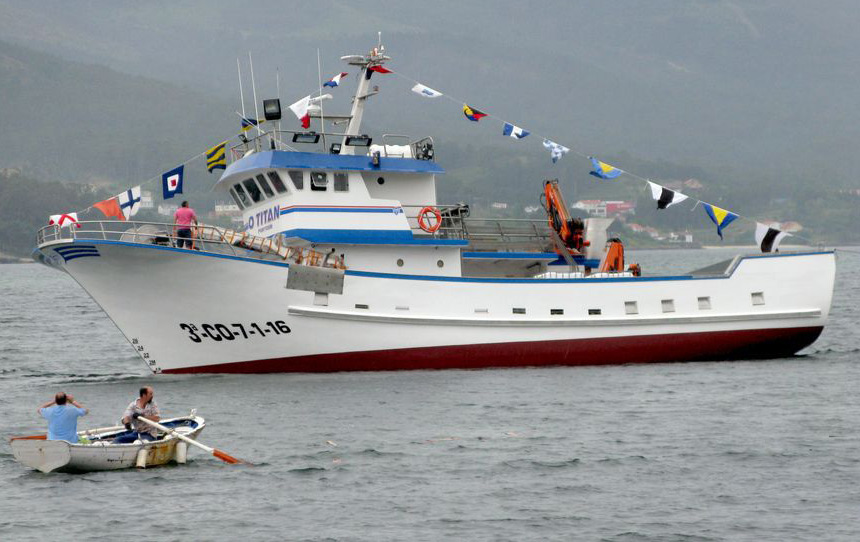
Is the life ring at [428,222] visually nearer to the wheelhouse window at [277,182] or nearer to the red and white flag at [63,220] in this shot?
the wheelhouse window at [277,182]

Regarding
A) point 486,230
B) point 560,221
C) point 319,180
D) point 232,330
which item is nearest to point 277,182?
point 319,180

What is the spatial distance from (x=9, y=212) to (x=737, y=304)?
16092 centimetres

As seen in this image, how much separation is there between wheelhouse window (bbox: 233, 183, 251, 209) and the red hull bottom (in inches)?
189

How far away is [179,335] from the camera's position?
2767cm

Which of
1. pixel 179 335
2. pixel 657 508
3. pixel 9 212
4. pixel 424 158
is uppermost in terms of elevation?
pixel 9 212

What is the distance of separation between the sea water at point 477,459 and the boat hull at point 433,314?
1.67ft

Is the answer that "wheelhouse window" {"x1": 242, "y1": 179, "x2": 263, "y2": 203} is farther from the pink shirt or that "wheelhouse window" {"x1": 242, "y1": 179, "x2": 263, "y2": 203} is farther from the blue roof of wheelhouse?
the pink shirt

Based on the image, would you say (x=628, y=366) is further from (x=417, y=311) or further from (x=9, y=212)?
(x=9, y=212)

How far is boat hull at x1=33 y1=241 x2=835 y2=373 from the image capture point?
27.2m

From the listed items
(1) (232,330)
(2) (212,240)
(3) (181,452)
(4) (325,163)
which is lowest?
(3) (181,452)

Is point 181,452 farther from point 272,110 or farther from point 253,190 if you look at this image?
point 253,190

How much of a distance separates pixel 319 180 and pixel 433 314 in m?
4.18

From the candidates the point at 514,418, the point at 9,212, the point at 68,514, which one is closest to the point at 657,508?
the point at 514,418

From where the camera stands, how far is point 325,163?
2920cm
